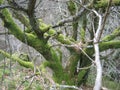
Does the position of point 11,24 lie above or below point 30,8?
above

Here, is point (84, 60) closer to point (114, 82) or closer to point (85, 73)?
point (85, 73)

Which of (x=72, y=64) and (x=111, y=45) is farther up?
(x=111, y=45)

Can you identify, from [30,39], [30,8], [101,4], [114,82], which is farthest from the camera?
[114,82]

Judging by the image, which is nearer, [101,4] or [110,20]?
[101,4]

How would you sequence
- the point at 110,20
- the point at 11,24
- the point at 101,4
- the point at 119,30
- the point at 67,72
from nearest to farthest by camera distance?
the point at 101,4
the point at 11,24
the point at 119,30
the point at 67,72
the point at 110,20

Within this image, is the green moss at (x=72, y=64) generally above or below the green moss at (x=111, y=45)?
below

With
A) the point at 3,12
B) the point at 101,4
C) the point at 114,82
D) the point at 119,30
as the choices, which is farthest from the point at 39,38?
the point at 114,82

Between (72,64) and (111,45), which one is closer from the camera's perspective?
(111,45)

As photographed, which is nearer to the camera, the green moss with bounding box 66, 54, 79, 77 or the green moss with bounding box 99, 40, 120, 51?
the green moss with bounding box 99, 40, 120, 51

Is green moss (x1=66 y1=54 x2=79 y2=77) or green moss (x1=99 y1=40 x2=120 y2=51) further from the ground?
green moss (x1=99 y1=40 x2=120 y2=51)

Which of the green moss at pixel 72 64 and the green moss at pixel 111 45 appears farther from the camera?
the green moss at pixel 72 64

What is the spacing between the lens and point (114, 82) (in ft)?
36.1

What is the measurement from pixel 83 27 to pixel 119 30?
146cm

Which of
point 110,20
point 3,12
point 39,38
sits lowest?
point 39,38
